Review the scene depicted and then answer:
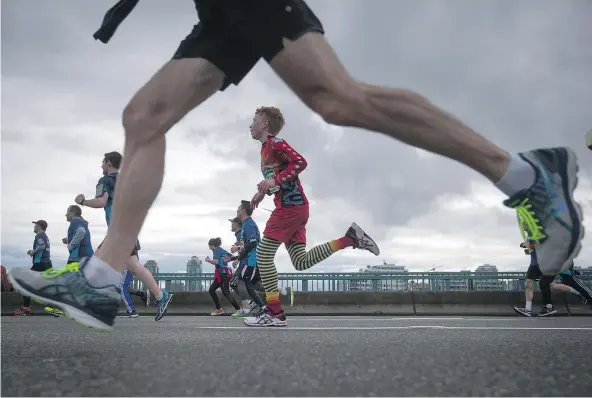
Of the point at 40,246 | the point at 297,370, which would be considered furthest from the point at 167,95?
the point at 40,246

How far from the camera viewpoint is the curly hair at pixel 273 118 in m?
6.39

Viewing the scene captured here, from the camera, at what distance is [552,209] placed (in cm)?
208

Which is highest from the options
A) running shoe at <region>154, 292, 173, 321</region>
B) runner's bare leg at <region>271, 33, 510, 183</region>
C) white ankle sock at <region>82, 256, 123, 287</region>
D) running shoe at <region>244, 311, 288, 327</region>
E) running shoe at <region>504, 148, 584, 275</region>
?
runner's bare leg at <region>271, 33, 510, 183</region>

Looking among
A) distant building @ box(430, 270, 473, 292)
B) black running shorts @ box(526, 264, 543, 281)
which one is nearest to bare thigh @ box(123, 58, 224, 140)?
black running shorts @ box(526, 264, 543, 281)

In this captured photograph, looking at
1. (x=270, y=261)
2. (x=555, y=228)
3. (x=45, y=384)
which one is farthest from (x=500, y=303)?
(x=45, y=384)

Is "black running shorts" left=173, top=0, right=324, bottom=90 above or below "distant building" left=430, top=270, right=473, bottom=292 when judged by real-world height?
above

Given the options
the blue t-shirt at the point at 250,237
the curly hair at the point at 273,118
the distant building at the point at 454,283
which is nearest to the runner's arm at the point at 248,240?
the blue t-shirt at the point at 250,237

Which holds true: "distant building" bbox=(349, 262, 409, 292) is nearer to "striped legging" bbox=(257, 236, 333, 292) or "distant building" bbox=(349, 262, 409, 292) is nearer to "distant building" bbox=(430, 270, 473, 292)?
"distant building" bbox=(430, 270, 473, 292)

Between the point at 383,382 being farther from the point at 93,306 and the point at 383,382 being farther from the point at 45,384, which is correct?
the point at 93,306

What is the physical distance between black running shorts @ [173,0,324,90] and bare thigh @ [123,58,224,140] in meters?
0.05

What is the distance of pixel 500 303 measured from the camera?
1202 cm

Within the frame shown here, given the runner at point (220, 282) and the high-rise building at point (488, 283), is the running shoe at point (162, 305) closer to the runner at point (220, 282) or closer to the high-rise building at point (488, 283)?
the runner at point (220, 282)

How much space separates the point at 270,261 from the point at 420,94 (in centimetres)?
410

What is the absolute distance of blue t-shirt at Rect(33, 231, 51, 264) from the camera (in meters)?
11.3
